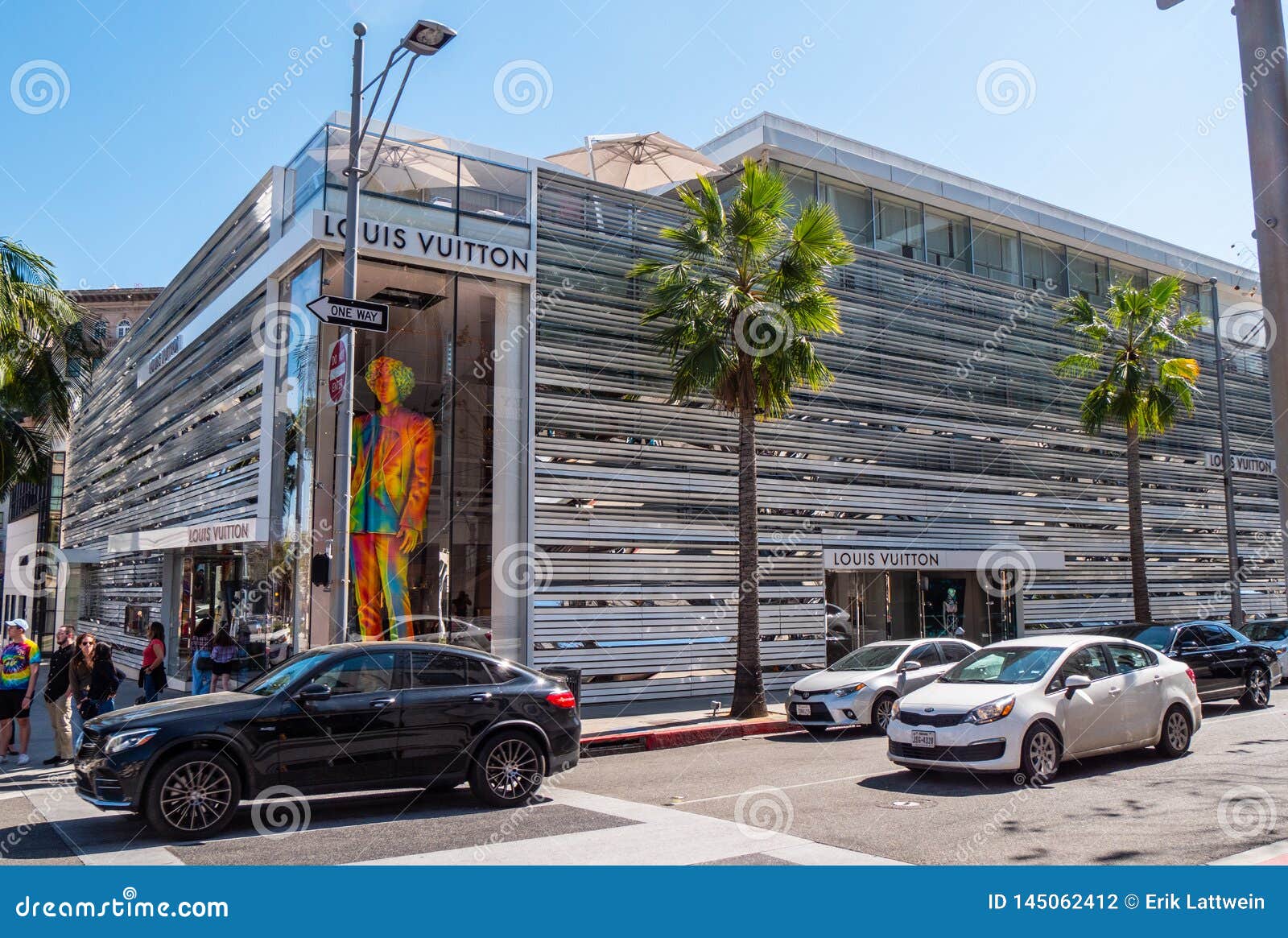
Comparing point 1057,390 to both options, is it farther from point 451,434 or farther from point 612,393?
point 451,434

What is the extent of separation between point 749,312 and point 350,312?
7385 mm

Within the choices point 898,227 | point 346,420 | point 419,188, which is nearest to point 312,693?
point 346,420

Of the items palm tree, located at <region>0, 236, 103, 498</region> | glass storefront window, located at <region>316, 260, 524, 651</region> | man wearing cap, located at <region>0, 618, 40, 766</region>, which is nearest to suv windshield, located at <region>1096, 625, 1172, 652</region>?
glass storefront window, located at <region>316, 260, 524, 651</region>

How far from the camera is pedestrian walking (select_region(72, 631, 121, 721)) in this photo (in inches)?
527

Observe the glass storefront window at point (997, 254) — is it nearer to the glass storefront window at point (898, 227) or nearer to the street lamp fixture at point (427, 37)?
the glass storefront window at point (898, 227)

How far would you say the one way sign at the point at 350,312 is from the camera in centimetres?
1287

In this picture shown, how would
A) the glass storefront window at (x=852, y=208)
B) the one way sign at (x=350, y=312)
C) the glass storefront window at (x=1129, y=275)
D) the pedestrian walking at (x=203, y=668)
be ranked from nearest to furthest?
the one way sign at (x=350, y=312), the pedestrian walking at (x=203, y=668), the glass storefront window at (x=852, y=208), the glass storefront window at (x=1129, y=275)

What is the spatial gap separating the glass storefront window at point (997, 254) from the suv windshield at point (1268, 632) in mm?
10573

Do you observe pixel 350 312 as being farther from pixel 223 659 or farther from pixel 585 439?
pixel 585 439

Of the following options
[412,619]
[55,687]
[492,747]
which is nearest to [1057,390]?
[412,619]

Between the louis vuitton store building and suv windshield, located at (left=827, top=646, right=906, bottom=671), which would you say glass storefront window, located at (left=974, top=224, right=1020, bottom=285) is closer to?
the louis vuitton store building

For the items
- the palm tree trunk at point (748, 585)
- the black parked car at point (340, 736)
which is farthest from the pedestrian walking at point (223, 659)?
the palm tree trunk at point (748, 585)

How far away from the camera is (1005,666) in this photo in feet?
37.7

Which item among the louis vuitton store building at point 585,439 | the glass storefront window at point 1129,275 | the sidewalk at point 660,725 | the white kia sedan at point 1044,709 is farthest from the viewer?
the glass storefront window at point 1129,275
